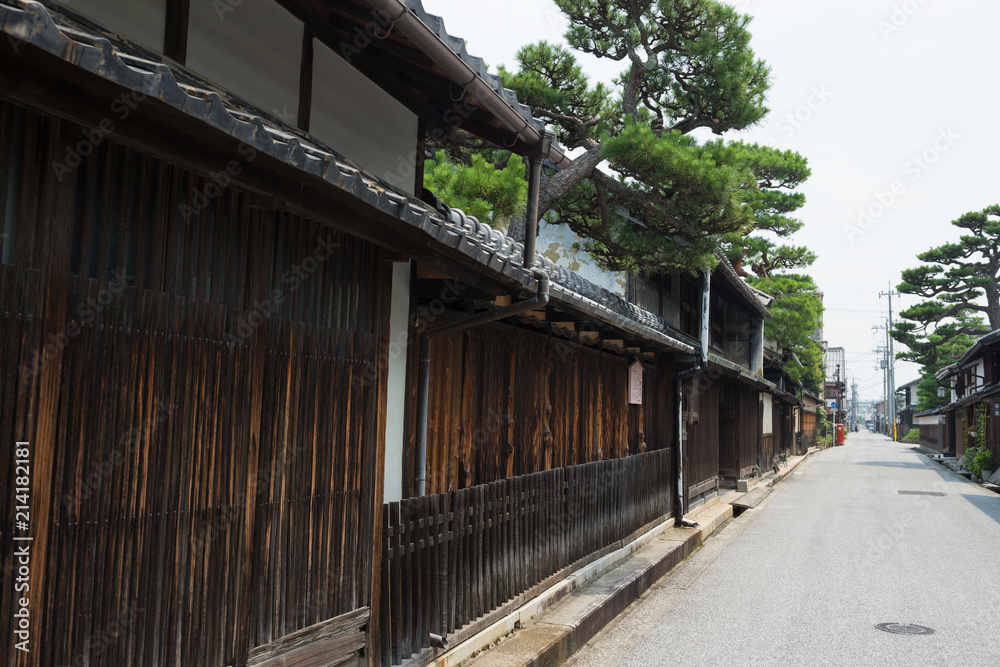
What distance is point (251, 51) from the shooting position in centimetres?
498

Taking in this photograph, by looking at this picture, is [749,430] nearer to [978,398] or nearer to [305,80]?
[978,398]

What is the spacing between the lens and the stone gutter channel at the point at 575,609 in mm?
6715

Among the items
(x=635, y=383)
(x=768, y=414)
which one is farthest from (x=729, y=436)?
(x=635, y=383)

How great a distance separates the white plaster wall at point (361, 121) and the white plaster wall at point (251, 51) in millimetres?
271

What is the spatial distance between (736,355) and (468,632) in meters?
22.7

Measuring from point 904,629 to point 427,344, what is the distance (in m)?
6.80

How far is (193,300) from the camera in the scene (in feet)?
13.0

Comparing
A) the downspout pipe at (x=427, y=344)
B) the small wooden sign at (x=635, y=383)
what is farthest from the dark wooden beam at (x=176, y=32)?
the small wooden sign at (x=635, y=383)

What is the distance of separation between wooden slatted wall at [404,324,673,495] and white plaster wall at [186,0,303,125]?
245 centimetres

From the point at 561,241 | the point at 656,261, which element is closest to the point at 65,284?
the point at 656,261

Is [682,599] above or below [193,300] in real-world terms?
below

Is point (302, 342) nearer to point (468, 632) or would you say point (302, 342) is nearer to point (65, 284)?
point (65, 284)

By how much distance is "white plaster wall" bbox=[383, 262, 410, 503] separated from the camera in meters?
6.27

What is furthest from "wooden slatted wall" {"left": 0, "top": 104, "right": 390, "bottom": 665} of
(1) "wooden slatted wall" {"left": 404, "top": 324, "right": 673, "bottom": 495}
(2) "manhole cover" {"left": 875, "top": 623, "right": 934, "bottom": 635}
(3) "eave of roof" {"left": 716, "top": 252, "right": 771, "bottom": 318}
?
(3) "eave of roof" {"left": 716, "top": 252, "right": 771, "bottom": 318}
